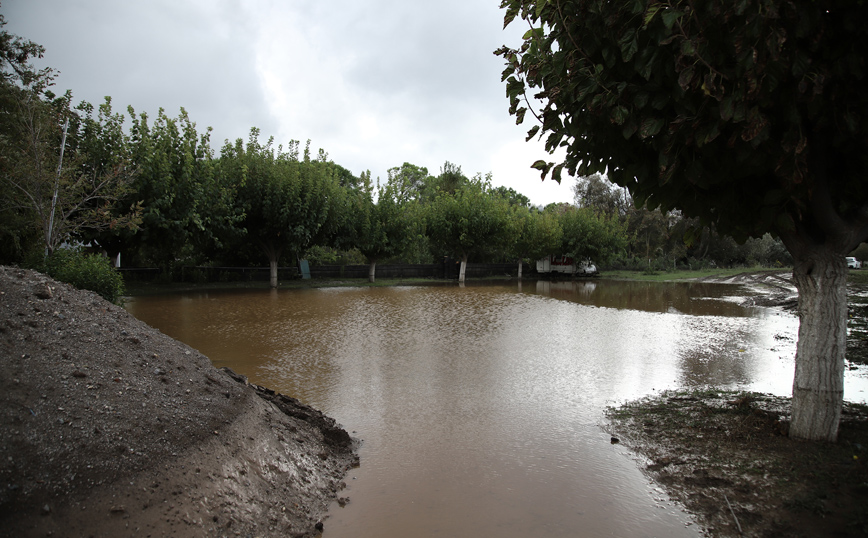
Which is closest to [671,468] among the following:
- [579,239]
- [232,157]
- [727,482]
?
[727,482]

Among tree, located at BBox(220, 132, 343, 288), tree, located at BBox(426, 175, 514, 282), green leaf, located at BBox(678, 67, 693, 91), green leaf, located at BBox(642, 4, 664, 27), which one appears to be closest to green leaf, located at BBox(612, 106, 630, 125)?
green leaf, located at BBox(678, 67, 693, 91)

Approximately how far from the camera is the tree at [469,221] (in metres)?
32.5

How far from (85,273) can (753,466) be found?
393 inches

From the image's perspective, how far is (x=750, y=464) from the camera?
13.1 ft

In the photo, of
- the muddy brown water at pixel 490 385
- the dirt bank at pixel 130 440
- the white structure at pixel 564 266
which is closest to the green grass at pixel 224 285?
the muddy brown water at pixel 490 385

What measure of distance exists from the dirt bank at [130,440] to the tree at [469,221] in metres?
28.1

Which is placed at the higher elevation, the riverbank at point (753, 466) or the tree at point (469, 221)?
the tree at point (469, 221)

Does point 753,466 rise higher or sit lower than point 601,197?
lower

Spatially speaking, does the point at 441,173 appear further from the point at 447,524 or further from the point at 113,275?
the point at 447,524

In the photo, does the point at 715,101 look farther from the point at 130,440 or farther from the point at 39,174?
the point at 39,174

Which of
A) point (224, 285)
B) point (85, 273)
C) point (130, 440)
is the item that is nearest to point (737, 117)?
point (130, 440)

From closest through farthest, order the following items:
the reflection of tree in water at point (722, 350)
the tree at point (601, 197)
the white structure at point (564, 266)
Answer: the reflection of tree in water at point (722, 350), the white structure at point (564, 266), the tree at point (601, 197)

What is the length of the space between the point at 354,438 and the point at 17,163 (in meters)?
12.2

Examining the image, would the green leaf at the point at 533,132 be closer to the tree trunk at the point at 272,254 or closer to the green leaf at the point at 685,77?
the green leaf at the point at 685,77
